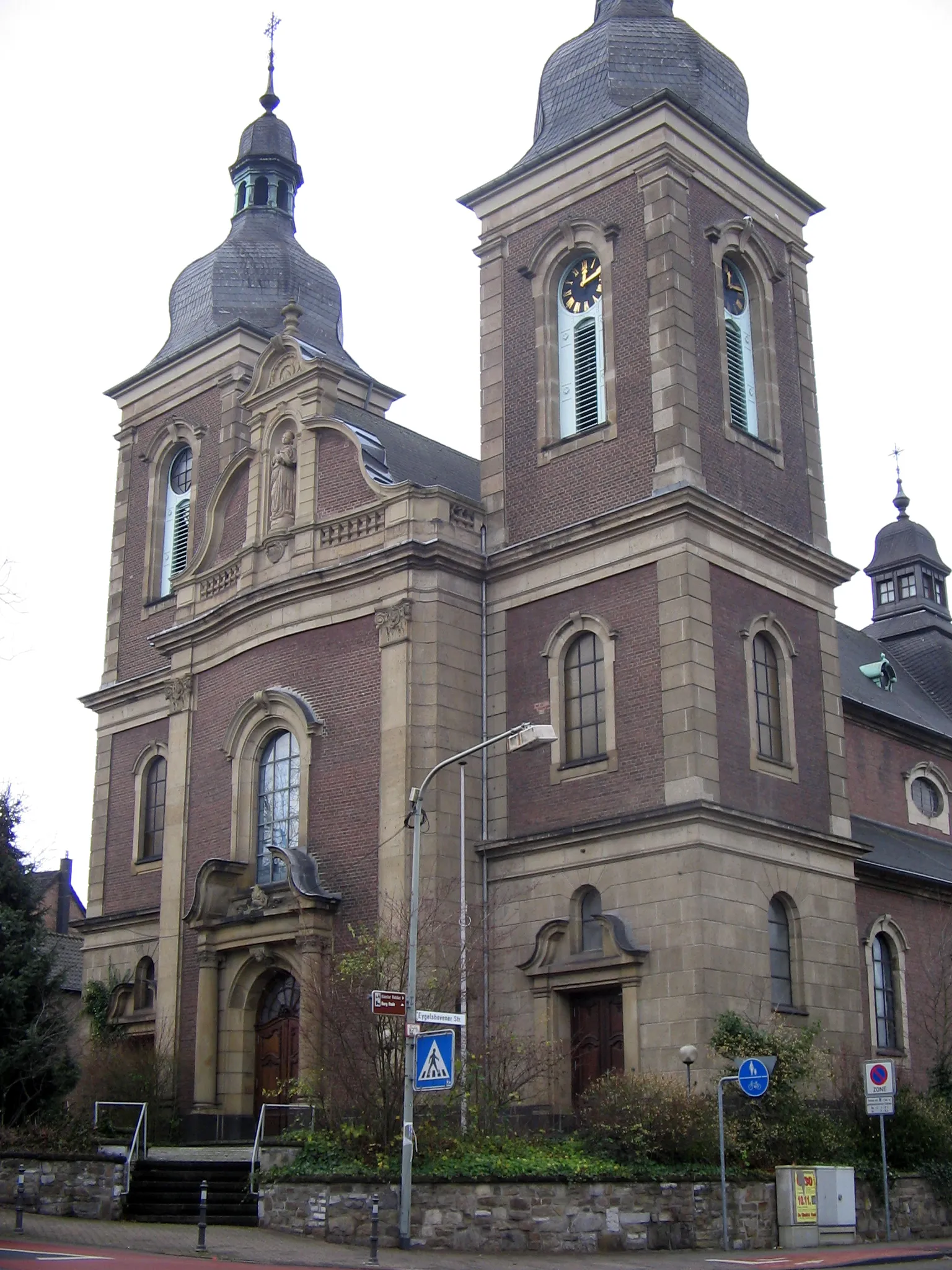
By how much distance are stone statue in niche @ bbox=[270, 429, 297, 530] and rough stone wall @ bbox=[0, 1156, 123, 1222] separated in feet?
45.8

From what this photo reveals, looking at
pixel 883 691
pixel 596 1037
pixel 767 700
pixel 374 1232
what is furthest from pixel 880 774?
pixel 374 1232

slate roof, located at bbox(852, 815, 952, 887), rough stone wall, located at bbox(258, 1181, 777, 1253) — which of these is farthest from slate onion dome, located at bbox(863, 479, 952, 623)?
rough stone wall, located at bbox(258, 1181, 777, 1253)

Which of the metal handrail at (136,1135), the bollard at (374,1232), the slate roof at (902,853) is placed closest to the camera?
the bollard at (374,1232)

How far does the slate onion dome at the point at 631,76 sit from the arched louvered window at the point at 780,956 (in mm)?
15878

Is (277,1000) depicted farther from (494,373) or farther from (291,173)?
(291,173)

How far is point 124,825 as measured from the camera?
134 ft

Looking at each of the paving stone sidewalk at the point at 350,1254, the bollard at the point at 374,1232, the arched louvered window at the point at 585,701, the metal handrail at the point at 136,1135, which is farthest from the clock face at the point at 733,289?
the bollard at the point at 374,1232

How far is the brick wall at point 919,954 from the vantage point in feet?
114

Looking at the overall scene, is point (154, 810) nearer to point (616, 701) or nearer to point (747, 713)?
point (616, 701)

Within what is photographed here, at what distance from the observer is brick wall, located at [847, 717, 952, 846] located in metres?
39.1

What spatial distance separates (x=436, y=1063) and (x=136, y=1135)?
816cm

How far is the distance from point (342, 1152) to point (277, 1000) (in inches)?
328

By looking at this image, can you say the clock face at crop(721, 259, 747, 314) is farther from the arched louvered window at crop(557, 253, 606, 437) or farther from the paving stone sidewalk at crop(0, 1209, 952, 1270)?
the paving stone sidewalk at crop(0, 1209, 952, 1270)

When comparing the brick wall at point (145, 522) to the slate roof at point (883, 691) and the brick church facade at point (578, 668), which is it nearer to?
the brick church facade at point (578, 668)
